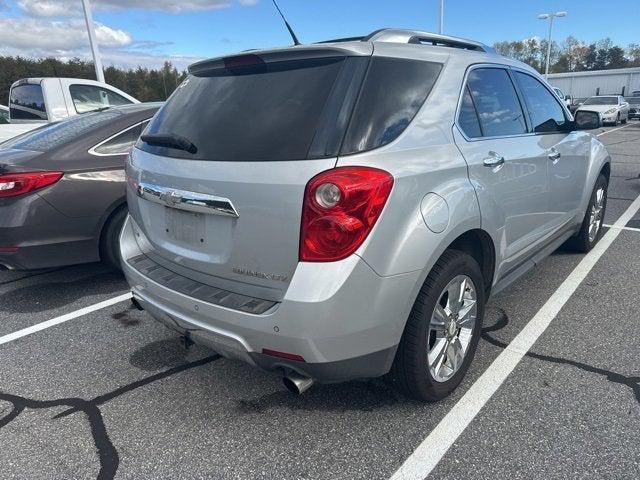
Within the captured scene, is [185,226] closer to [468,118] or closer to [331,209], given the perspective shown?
[331,209]

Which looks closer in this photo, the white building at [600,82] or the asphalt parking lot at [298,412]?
the asphalt parking lot at [298,412]

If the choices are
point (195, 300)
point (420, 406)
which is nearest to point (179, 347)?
point (195, 300)

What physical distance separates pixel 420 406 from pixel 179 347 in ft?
5.40

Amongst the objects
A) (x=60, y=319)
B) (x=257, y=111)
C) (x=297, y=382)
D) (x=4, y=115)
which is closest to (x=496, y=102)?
(x=257, y=111)

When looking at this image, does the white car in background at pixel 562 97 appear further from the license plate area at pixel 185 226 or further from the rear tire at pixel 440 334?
the license plate area at pixel 185 226

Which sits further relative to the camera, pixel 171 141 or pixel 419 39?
pixel 419 39

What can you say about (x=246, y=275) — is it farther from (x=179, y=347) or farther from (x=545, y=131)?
(x=545, y=131)

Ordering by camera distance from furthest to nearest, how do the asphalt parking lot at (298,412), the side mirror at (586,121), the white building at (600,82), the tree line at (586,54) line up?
the tree line at (586,54) < the white building at (600,82) < the side mirror at (586,121) < the asphalt parking lot at (298,412)

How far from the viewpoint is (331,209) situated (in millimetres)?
2088

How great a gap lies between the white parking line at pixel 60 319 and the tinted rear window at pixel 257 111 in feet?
6.05

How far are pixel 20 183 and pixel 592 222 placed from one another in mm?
5162

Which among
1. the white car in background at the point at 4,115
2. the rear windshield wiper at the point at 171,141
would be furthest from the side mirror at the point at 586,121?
the white car in background at the point at 4,115

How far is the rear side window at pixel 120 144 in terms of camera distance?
4.50 meters

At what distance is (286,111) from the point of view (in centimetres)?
231
